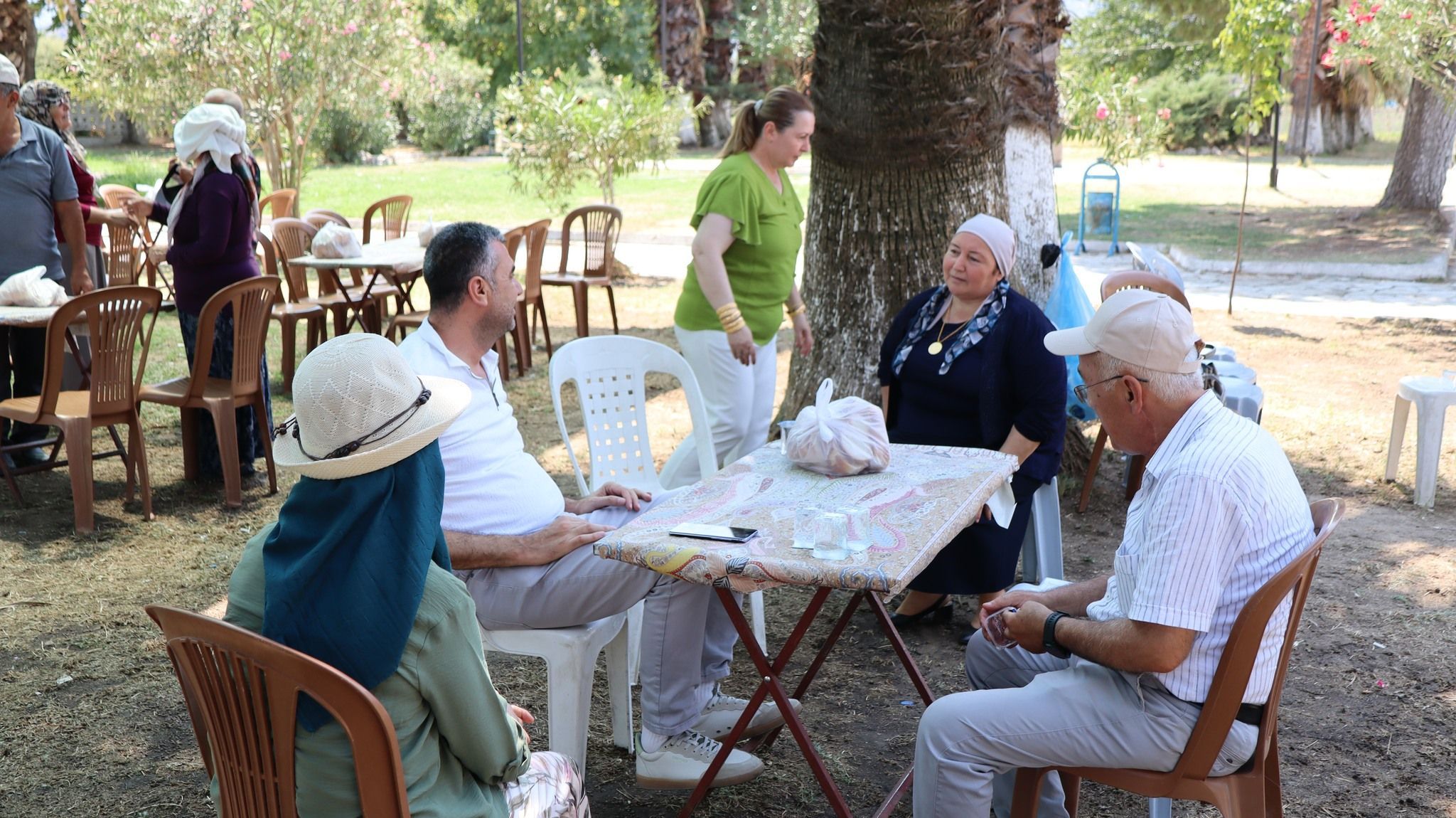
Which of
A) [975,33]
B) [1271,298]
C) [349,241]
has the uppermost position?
[975,33]

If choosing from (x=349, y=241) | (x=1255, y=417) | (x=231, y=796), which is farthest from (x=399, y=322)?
A: (x=231, y=796)

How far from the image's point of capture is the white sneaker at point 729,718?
3330mm

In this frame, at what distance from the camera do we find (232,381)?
5.62 m

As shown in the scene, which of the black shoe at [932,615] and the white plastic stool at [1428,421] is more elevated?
the white plastic stool at [1428,421]

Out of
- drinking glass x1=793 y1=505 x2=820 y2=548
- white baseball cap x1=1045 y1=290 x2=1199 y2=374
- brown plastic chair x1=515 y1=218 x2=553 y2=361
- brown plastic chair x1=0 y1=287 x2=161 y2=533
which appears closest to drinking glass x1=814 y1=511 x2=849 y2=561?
drinking glass x1=793 y1=505 x2=820 y2=548

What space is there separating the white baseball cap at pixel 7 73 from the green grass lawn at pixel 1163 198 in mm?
9657

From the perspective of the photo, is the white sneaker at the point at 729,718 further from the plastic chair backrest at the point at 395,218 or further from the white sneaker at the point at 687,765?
the plastic chair backrest at the point at 395,218

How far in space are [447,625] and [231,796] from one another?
1.57 feet

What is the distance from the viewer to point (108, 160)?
27156mm

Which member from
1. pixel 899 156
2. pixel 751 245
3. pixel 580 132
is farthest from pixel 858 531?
pixel 580 132

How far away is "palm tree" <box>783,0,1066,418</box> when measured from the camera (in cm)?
523

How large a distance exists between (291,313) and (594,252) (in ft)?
8.78

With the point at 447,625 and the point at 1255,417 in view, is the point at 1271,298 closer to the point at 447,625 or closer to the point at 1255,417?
the point at 1255,417

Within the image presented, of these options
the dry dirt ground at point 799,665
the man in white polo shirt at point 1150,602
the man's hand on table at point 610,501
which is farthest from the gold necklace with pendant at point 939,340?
the man in white polo shirt at point 1150,602
